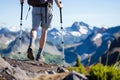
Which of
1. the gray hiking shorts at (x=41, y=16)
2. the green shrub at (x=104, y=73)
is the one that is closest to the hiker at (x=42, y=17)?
the gray hiking shorts at (x=41, y=16)

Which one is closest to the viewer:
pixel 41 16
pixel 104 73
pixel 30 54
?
pixel 104 73

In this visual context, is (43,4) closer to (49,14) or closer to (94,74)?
(49,14)

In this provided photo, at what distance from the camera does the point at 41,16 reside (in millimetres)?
14758

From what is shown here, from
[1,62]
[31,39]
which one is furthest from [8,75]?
[31,39]

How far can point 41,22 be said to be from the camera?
14789mm

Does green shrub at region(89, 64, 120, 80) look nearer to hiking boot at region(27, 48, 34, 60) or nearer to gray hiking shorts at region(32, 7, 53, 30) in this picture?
gray hiking shorts at region(32, 7, 53, 30)

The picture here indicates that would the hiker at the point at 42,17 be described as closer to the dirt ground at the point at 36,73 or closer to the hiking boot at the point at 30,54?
the hiking boot at the point at 30,54

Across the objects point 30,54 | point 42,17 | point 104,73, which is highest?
point 42,17

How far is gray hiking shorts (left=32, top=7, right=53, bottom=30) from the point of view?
1453 cm

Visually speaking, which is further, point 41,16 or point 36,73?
point 41,16

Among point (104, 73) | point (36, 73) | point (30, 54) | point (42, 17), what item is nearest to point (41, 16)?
point (42, 17)

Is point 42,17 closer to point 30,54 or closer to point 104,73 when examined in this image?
point 30,54

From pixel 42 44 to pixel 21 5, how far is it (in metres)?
2.09

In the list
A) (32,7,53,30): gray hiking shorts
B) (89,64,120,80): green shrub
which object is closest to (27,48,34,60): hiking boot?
(32,7,53,30): gray hiking shorts
